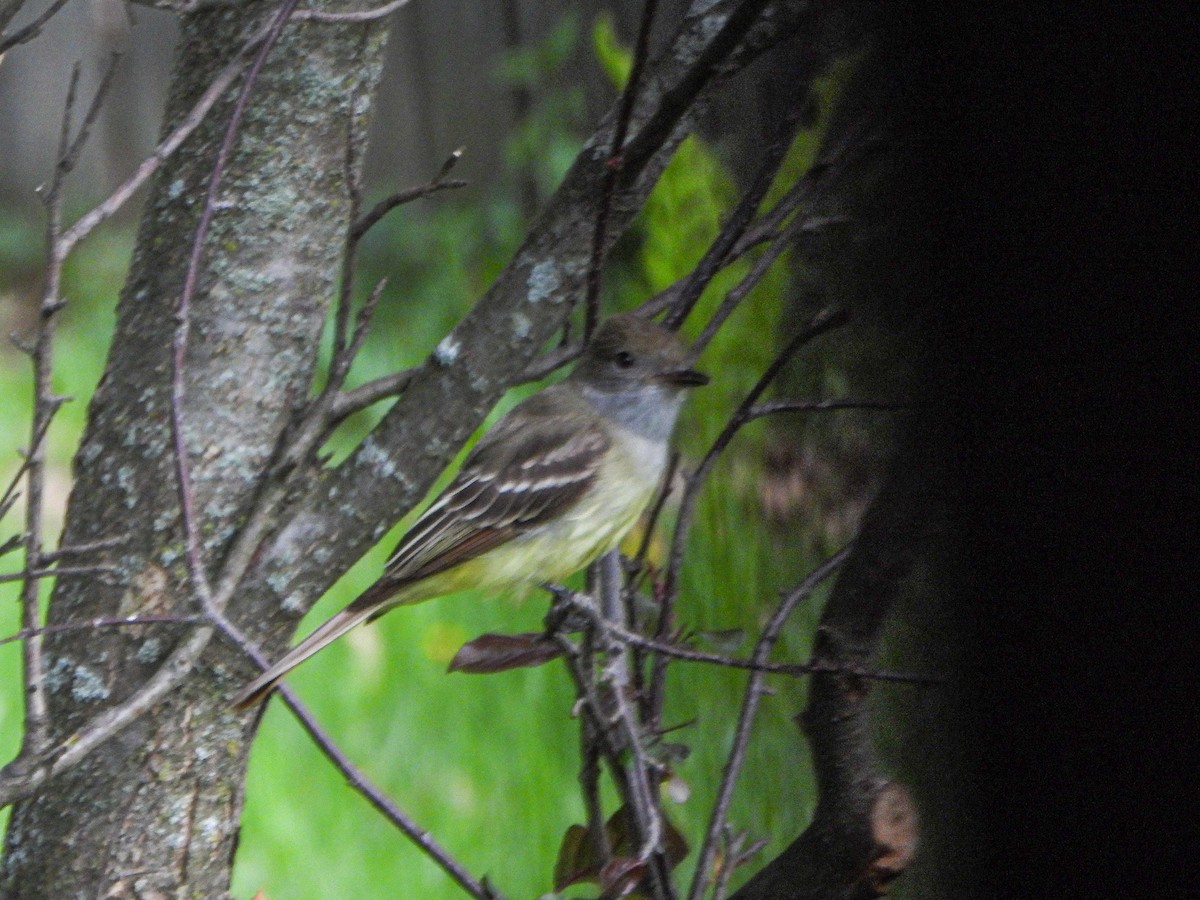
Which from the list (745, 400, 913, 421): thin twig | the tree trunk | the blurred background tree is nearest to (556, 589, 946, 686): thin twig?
the blurred background tree

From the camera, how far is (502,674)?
4691mm

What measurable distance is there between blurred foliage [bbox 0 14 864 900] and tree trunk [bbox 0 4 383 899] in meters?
0.71

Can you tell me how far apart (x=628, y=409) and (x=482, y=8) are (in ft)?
13.7

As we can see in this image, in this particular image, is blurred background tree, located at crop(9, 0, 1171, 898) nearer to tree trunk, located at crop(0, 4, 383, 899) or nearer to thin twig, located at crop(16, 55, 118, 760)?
tree trunk, located at crop(0, 4, 383, 899)

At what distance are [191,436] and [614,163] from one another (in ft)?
2.51

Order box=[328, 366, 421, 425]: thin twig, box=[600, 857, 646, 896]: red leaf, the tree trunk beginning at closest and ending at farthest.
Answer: box=[600, 857, 646, 896]: red leaf
the tree trunk
box=[328, 366, 421, 425]: thin twig

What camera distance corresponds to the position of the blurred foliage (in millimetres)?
2275

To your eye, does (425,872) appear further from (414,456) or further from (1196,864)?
(1196,864)

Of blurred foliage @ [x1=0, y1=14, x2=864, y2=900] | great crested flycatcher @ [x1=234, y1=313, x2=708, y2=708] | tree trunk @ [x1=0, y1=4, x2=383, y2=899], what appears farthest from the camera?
great crested flycatcher @ [x1=234, y1=313, x2=708, y2=708]

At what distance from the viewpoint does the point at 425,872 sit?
3.85m

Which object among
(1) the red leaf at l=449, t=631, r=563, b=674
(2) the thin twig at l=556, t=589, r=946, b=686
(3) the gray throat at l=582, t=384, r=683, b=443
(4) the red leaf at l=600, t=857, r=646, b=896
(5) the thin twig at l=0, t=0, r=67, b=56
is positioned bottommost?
(4) the red leaf at l=600, t=857, r=646, b=896

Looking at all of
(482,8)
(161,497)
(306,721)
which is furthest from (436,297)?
(306,721)

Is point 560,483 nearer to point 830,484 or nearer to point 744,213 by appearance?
point 744,213

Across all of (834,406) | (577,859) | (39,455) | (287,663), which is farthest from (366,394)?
(834,406)
